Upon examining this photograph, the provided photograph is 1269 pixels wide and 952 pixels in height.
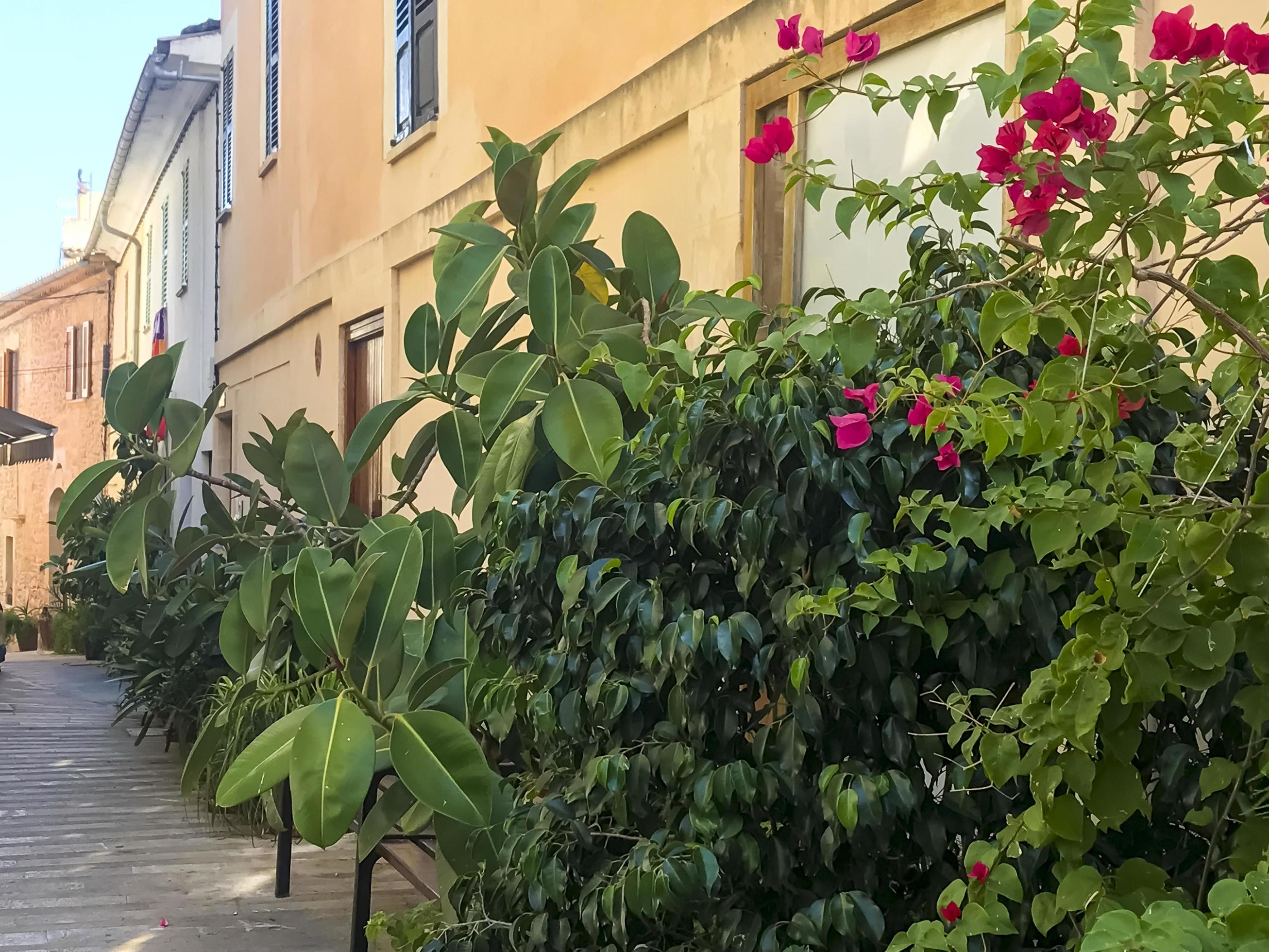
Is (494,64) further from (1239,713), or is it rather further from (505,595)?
(1239,713)

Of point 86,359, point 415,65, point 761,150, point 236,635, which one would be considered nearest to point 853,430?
point 761,150

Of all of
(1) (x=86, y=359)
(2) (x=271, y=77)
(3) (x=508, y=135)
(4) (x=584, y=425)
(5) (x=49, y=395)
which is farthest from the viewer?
(5) (x=49, y=395)

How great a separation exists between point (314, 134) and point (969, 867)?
30.8ft

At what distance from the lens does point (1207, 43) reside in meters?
1.91

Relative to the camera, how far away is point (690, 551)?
271 centimetres

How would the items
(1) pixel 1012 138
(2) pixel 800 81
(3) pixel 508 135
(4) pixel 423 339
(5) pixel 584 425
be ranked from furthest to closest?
(3) pixel 508 135 → (2) pixel 800 81 → (4) pixel 423 339 → (5) pixel 584 425 → (1) pixel 1012 138

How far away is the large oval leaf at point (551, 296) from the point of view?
327 centimetres

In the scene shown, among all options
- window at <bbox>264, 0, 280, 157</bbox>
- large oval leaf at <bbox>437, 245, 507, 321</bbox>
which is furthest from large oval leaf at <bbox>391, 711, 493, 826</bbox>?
window at <bbox>264, 0, 280, 157</bbox>

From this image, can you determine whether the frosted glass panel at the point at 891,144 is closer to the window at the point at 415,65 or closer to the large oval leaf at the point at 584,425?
the large oval leaf at the point at 584,425

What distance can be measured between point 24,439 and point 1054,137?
60.0 ft

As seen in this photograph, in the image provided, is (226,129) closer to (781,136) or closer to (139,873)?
(139,873)

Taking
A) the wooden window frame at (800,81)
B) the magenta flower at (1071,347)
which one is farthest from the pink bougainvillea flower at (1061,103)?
the wooden window frame at (800,81)

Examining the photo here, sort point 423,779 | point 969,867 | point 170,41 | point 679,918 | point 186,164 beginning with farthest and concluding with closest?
point 186,164 → point 170,41 → point 423,779 → point 679,918 → point 969,867

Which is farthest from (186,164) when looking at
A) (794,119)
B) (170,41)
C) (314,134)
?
(794,119)
